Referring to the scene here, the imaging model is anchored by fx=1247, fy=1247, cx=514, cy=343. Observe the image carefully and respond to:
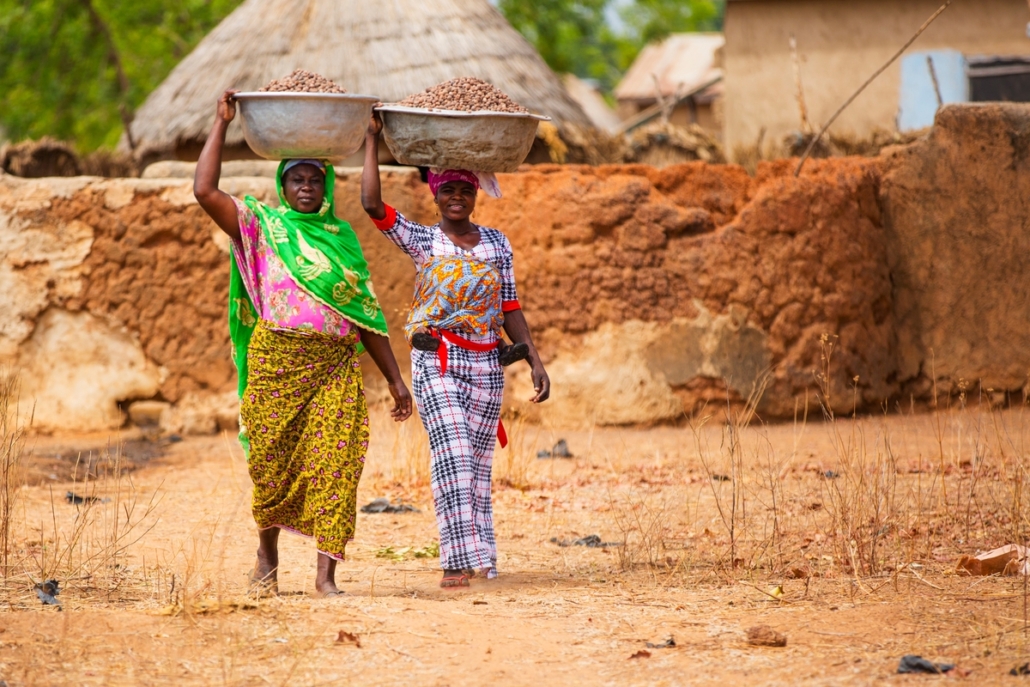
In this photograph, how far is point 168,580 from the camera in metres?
4.50

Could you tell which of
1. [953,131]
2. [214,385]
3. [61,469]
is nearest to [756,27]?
[953,131]

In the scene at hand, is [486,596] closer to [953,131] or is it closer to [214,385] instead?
[214,385]

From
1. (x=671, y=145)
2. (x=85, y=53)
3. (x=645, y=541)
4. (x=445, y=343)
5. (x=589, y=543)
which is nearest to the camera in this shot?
(x=445, y=343)

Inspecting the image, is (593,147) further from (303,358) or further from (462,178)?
(303,358)

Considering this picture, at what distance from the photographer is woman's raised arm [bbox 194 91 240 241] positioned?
420cm

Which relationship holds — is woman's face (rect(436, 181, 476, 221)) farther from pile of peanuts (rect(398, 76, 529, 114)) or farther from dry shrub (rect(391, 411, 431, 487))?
dry shrub (rect(391, 411, 431, 487))

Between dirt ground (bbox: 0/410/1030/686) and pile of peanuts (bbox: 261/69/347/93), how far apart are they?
1467mm

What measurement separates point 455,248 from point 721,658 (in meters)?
1.91

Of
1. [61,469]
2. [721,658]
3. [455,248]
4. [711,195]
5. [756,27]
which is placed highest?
[756,27]

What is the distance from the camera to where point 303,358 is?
4375 millimetres

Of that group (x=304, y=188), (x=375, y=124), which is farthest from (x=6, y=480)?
(x=375, y=124)

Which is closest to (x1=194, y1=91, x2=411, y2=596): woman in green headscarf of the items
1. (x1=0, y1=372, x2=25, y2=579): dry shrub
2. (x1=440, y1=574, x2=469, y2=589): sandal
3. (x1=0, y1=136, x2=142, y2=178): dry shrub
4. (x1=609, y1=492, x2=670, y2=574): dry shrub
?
(x1=440, y1=574, x2=469, y2=589): sandal

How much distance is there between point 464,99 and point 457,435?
1.23 metres

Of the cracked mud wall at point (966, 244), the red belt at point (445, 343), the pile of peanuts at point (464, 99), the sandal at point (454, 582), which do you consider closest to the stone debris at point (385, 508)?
the sandal at point (454, 582)
